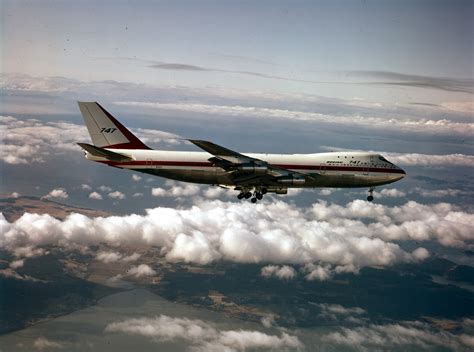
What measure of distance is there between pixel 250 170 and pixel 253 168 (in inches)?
15.8

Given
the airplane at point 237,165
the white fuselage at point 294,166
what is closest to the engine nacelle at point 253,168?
the airplane at point 237,165

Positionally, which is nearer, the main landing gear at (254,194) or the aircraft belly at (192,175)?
the aircraft belly at (192,175)

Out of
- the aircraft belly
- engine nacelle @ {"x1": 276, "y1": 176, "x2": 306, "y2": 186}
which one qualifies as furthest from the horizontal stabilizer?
engine nacelle @ {"x1": 276, "y1": 176, "x2": 306, "y2": 186}

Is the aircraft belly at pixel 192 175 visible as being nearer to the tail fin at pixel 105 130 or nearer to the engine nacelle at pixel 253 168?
the engine nacelle at pixel 253 168

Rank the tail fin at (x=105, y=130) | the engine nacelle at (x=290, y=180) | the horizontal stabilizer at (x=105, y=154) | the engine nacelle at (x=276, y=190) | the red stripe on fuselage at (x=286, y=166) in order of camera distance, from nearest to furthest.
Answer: the horizontal stabilizer at (x=105, y=154)
the engine nacelle at (x=290, y=180)
the red stripe on fuselage at (x=286, y=166)
the engine nacelle at (x=276, y=190)
the tail fin at (x=105, y=130)

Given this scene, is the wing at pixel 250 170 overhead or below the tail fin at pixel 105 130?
below

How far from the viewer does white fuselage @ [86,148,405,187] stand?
57.8 meters

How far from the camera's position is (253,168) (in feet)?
184

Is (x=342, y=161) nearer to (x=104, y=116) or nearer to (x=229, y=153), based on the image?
(x=229, y=153)

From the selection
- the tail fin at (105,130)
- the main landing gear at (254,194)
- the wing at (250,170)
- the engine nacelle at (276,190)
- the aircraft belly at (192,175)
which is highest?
the tail fin at (105,130)

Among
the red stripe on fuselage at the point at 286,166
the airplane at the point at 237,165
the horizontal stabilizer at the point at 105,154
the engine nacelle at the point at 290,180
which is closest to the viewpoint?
the horizontal stabilizer at the point at 105,154

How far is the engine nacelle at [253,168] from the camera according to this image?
55.8 metres

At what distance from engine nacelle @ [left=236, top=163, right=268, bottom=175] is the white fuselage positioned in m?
2.69

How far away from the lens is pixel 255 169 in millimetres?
56000
